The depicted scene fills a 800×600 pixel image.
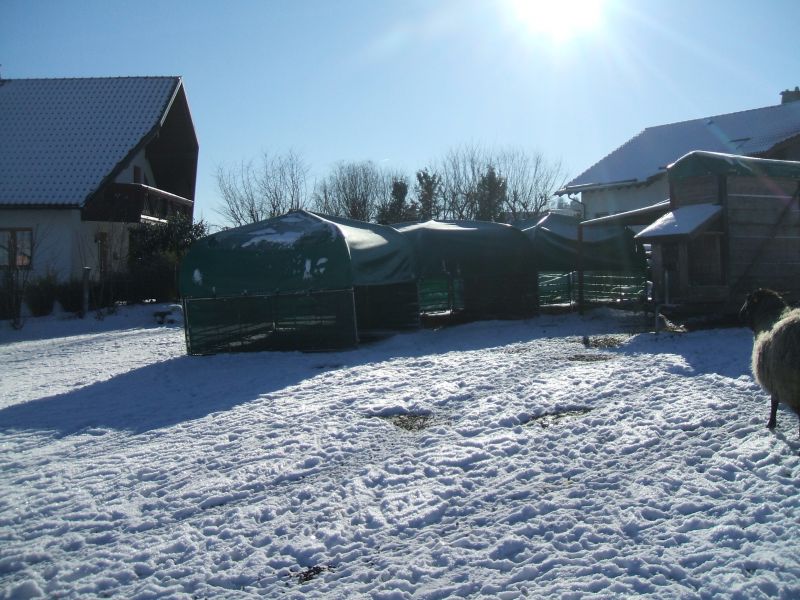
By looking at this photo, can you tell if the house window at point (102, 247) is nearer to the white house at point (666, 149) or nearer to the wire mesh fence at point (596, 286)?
the wire mesh fence at point (596, 286)

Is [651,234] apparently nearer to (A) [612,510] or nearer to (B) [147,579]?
(A) [612,510]

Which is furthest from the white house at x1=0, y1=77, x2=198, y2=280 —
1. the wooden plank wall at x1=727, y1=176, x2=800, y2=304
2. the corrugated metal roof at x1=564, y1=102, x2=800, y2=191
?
the wooden plank wall at x1=727, y1=176, x2=800, y2=304

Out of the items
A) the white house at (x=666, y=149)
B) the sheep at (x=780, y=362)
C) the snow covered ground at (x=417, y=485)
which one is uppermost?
the white house at (x=666, y=149)

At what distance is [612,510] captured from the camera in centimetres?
496

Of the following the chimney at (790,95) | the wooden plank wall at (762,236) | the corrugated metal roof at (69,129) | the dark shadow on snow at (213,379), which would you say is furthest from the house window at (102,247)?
the chimney at (790,95)

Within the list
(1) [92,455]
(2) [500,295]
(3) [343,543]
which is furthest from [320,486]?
(2) [500,295]

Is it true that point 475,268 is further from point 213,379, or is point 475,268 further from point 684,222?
point 213,379

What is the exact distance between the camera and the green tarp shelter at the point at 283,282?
13.1 metres

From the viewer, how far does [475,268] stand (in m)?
16.5

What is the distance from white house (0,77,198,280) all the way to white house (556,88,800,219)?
1679 cm

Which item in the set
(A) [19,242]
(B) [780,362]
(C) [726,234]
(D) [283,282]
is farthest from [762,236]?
(A) [19,242]

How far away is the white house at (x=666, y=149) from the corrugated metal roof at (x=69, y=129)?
680 inches

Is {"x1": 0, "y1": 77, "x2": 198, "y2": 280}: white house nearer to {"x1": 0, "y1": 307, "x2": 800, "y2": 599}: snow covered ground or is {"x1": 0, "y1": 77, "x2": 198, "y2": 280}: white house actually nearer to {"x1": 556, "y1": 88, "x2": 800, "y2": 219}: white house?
{"x1": 0, "y1": 307, "x2": 800, "y2": 599}: snow covered ground

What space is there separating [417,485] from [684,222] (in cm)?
864
